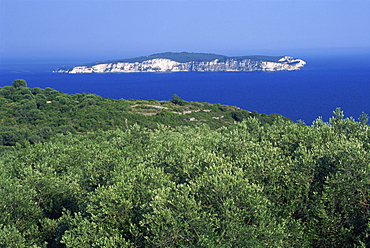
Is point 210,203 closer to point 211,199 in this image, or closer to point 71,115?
point 211,199

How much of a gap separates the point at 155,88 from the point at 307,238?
17736 centimetres

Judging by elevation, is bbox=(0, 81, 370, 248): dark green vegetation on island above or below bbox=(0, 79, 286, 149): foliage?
above

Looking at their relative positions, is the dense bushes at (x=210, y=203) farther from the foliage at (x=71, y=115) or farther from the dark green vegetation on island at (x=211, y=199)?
the foliage at (x=71, y=115)

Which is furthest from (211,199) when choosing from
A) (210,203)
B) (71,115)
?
(71,115)

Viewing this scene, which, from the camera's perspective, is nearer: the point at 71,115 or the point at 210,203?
the point at 210,203

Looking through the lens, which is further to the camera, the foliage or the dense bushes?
the foliage

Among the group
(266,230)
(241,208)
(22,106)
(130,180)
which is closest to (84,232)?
(130,180)

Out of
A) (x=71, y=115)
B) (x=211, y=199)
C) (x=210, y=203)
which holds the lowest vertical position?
(x=71, y=115)

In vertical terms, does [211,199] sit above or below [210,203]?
above

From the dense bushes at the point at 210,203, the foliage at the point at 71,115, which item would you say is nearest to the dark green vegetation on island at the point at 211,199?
the dense bushes at the point at 210,203

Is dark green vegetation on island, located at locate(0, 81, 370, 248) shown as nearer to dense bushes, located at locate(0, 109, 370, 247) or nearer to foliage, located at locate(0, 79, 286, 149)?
dense bushes, located at locate(0, 109, 370, 247)

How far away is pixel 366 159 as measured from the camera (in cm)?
1609

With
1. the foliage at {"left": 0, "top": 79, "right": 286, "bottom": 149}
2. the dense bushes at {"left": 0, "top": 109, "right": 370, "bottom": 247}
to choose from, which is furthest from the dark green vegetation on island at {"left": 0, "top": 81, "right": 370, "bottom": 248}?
the foliage at {"left": 0, "top": 79, "right": 286, "bottom": 149}

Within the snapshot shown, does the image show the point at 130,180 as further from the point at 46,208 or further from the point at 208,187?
the point at 46,208
